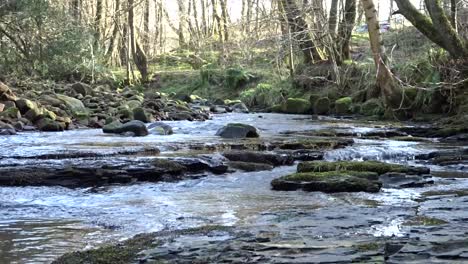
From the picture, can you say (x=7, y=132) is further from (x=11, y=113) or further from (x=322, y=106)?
(x=322, y=106)

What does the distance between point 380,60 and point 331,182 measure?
8218 millimetres

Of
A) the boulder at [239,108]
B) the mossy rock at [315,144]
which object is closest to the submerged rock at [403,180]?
the mossy rock at [315,144]

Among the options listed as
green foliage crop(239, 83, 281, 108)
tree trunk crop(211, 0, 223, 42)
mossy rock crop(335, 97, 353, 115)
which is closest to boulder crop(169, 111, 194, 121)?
mossy rock crop(335, 97, 353, 115)

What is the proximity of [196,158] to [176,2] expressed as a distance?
32.8 metres

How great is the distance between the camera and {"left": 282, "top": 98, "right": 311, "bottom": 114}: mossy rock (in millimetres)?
18781

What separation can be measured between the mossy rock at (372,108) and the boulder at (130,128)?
22.5 ft

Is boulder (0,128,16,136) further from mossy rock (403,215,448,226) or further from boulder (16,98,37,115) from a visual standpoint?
mossy rock (403,215,448,226)

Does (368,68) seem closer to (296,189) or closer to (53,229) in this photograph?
(296,189)

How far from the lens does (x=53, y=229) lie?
4418 mm

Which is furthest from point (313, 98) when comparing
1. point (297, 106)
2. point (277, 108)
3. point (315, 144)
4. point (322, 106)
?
point (315, 144)

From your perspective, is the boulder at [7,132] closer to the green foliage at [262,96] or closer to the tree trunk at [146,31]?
the green foliage at [262,96]

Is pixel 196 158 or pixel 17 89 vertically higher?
pixel 17 89

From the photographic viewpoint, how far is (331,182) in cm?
600

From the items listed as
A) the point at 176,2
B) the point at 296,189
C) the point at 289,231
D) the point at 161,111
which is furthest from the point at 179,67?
the point at 289,231
